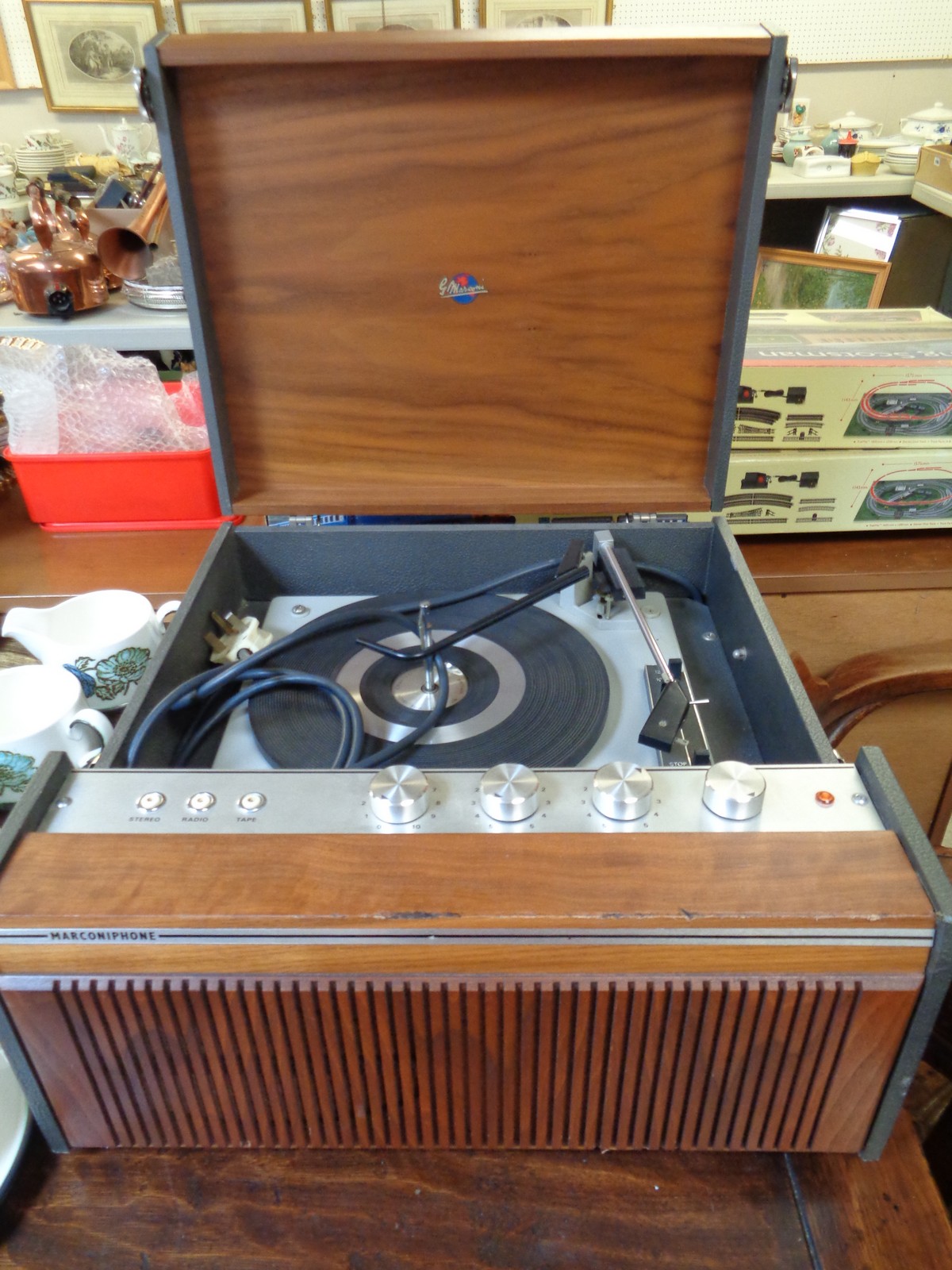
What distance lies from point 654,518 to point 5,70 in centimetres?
358

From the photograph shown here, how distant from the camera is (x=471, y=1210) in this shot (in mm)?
615

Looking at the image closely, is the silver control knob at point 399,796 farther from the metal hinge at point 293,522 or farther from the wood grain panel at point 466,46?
the wood grain panel at point 466,46

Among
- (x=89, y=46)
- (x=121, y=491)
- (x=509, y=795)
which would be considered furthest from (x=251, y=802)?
(x=89, y=46)

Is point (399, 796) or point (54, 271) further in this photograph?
point (54, 271)

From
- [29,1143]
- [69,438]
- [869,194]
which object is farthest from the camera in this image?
[869,194]

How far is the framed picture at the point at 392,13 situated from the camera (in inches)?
122

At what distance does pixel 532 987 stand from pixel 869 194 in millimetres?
2545

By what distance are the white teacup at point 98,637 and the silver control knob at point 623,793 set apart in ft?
2.01

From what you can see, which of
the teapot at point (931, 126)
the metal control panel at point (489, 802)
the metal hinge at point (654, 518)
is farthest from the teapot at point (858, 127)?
the metal control panel at point (489, 802)

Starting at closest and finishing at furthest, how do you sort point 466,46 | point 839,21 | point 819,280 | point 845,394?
1. point 466,46
2. point 845,394
3. point 819,280
4. point 839,21

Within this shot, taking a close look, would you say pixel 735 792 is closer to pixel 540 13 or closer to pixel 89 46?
pixel 540 13

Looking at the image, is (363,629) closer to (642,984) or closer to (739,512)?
(642,984)

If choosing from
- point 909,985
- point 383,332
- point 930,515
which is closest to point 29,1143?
point 909,985

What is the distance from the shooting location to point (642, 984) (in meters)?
0.54
